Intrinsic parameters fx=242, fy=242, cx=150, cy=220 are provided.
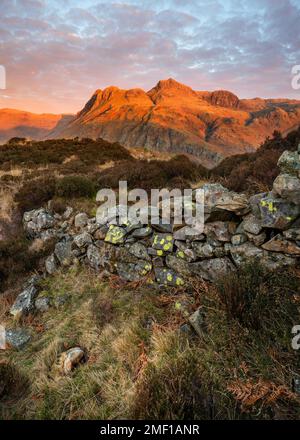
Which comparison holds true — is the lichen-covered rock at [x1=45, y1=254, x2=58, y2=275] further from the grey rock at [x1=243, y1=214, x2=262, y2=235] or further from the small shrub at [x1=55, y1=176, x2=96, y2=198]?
the grey rock at [x1=243, y1=214, x2=262, y2=235]

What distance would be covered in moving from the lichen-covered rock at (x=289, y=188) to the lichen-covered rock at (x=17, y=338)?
14.8ft

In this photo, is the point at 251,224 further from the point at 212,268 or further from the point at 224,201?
the point at 212,268

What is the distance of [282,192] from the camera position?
10.7 feet


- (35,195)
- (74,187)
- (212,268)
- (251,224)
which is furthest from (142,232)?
(35,195)

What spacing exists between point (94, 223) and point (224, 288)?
3454mm

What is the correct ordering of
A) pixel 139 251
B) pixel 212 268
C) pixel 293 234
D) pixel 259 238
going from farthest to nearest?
pixel 139 251
pixel 212 268
pixel 259 238
pixel 293 234

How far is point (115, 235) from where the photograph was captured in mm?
4863

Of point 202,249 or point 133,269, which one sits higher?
point 202,249

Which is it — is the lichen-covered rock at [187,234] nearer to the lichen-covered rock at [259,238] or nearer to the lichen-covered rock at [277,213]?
the lichen-covered rock at [259,238]

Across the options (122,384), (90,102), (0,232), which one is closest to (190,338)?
(122,384)

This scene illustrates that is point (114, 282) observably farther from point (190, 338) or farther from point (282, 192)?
point (282, 192)

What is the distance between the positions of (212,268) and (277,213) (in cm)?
124

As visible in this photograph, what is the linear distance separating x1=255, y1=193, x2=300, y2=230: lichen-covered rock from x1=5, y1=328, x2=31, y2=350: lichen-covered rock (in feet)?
13.6
